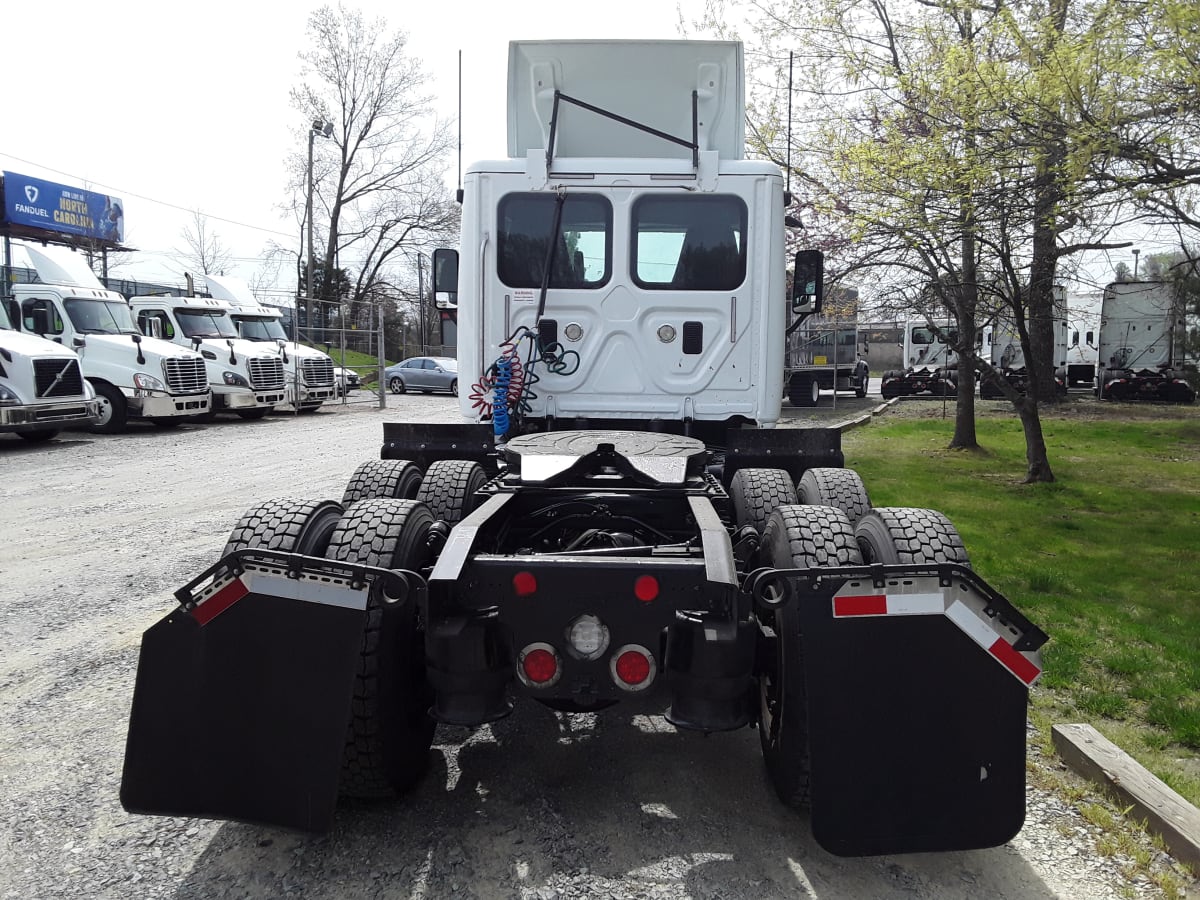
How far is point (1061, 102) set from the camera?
247 inches

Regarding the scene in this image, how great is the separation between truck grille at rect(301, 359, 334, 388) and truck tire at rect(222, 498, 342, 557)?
2031cm

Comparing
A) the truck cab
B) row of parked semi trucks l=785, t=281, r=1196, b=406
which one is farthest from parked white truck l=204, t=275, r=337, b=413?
the truck cab

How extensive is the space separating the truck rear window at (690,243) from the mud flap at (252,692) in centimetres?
359

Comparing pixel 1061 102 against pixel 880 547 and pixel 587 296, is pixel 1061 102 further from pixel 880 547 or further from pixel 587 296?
pixel 880 547

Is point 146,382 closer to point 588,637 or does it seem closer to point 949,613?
point 588,637

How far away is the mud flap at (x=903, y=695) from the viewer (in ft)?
8.77

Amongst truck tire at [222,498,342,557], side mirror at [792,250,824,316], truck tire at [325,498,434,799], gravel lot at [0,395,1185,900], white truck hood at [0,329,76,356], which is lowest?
gravel lot at [0,395,1185,900]

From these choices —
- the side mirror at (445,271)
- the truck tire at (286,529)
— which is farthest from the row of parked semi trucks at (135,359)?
the truck tire at (286,529)

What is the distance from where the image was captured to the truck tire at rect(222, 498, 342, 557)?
3.15m

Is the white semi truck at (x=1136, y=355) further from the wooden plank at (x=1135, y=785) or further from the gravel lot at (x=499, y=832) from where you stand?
the gravel lot at (x=499, y=832)

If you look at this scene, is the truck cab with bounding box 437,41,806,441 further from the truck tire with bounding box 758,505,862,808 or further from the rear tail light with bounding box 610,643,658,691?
the rear tail light with bounding box 610,643,658,691

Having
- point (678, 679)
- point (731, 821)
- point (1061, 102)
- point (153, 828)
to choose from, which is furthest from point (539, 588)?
point (1061, 102)

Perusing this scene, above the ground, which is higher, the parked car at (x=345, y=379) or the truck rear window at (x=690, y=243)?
the truck rear window at (x=690, y=243)

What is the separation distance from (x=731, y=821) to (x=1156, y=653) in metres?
2.98
